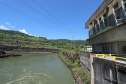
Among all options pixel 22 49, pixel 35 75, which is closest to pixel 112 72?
pixel 35 75

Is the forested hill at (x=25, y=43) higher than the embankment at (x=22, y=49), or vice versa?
the forested hill at (x=25, y=43)

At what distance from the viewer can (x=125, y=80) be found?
4070 millimetres

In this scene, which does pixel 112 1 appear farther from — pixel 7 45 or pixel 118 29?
pixel 7 45

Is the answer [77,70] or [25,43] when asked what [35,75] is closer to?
[77,70]

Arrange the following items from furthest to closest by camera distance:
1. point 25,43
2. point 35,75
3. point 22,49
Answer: point 25,43
point 22,49
point 35,75

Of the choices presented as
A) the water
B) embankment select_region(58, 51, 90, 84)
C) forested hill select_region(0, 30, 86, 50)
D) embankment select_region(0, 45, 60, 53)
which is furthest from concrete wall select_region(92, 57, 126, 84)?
embankment select_region(0, 45, 60, 53)

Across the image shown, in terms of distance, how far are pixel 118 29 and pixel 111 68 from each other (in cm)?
296

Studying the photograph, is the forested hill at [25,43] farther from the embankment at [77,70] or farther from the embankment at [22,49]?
the embankment at [77,70]

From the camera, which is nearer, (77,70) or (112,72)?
(112,72)

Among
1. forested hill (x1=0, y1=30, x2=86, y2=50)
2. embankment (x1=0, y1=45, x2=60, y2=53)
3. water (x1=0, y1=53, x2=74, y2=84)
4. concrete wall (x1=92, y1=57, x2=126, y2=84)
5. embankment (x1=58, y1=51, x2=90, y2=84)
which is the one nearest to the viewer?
concrete wall (x1=92, y1=57, x2=126, y2=84)

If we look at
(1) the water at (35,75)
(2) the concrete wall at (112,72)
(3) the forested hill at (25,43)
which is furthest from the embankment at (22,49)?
(2) the concrete wall at (112,72)

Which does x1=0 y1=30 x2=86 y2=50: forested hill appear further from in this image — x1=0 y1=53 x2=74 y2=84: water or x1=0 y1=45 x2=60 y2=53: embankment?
x1=0 y1=53 x2=74 y2=84: water

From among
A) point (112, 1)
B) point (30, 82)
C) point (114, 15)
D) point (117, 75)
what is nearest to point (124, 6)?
point (114, 15)

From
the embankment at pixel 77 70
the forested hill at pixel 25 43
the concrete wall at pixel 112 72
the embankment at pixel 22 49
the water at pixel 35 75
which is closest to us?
the concrete wall at pixel 112 72
